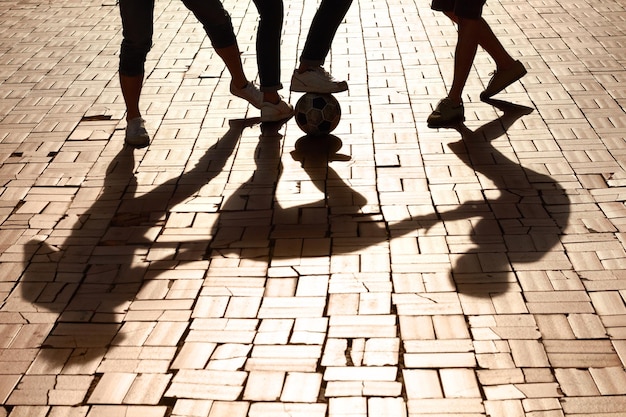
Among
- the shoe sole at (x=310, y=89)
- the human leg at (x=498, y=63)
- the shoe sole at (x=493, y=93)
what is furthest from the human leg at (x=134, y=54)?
the shoe sole at (x=493, y=93)

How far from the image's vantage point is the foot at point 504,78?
6617 millimetres

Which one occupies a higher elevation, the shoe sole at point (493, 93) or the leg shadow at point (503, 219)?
the leg shadow at point (503, 219)

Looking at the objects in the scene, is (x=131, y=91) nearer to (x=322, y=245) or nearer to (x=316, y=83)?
(x=316, y=83)

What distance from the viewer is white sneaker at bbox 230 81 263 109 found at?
6.61 meters

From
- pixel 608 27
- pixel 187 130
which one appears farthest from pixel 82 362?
pixel 608 27

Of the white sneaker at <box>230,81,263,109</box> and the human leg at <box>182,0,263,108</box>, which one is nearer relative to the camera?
the human leg at <box>182,0,263,108</box>

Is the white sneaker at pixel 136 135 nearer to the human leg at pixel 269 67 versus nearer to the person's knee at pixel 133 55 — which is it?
the person's knee at pixel 133 55

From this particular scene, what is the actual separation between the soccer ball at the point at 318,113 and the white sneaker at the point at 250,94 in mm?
563

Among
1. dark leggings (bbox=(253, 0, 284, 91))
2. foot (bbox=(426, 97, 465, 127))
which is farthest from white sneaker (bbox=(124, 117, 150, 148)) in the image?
foot (bbox=(426, 97, 465, 127))

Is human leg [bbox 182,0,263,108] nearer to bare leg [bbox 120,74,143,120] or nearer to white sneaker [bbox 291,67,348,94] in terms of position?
white sneaker [bbox 291,67,348,94]

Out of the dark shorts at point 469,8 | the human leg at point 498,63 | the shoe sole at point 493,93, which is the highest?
the dark shorts at point 469,8

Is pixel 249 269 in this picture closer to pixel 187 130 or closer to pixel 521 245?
pixel 521 245

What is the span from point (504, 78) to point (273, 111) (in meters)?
1.67

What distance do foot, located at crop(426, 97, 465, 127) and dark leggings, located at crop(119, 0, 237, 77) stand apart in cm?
148
